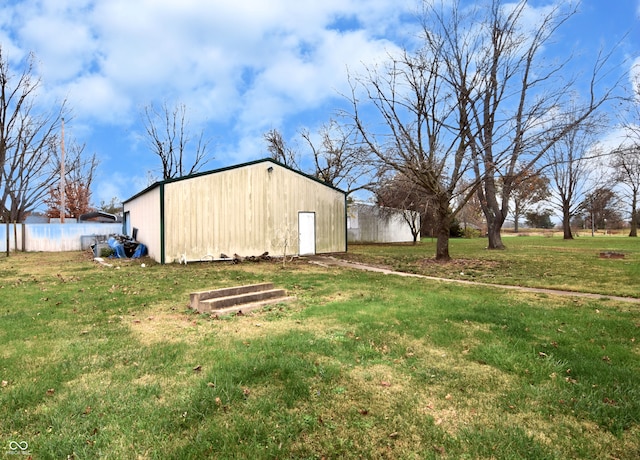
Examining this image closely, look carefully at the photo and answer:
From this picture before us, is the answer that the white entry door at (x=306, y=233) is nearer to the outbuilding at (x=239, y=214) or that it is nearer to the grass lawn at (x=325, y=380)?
the outbuilding at (x=239, y=214)

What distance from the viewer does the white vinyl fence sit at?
20688 millimetres

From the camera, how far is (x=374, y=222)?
30266mm

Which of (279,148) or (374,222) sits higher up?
(279,148)

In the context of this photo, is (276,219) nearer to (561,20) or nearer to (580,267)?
(580,267)

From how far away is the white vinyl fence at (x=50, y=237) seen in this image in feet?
67.9

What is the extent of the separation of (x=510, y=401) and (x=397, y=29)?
610 inches

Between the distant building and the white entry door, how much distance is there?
Result: 1137 cm

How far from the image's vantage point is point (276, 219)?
16.3 meters

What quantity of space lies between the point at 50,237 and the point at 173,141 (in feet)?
54.4

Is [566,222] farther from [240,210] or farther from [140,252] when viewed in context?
[140,252]

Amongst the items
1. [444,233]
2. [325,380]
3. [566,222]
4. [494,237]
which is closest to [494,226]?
[494,237]

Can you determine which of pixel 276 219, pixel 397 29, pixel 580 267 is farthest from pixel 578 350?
pixel 397 29

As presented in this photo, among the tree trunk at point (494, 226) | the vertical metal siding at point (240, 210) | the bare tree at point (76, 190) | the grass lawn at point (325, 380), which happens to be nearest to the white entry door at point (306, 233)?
the vertical metal siding at point (240, 210)

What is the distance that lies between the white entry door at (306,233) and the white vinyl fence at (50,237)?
495 inches
